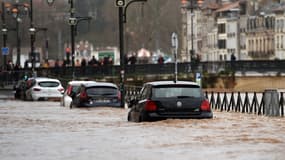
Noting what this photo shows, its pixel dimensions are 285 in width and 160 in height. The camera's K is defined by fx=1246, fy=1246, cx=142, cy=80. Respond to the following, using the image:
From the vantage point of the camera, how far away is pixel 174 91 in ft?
109

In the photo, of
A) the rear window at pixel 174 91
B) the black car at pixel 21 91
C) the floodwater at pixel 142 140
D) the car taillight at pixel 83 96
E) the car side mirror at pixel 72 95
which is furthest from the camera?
the black car at pixel 21 91

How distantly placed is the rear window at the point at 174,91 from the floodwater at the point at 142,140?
2.77 ft

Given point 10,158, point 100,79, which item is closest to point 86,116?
point 10,158

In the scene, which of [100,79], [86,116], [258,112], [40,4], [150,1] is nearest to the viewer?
[86,116]

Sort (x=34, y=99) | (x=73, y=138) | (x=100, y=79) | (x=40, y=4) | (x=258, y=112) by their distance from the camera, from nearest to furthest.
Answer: (x=73, y=138) → (x=258, y=112) → (x=34, y=99) → (x=100, y=79) → (x=40, y=4)

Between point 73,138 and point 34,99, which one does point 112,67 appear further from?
point 73,138

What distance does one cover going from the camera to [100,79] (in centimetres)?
9462

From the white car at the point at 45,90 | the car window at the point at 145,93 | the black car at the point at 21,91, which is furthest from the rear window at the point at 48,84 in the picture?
the car window at the point at 145,93

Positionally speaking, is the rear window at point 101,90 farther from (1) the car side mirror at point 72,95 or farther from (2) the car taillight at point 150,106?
(2) the car taillight at point 150,106

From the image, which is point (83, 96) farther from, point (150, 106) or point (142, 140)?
point (142, 140)

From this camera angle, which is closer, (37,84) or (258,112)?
(258,112)

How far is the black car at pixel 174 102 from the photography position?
32.8 meters

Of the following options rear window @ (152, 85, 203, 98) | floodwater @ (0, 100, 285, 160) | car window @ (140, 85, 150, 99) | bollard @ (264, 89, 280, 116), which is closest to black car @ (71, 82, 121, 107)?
bollard @ (264, 89, 280, 116)

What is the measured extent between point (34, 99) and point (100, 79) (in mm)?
31444
